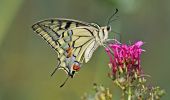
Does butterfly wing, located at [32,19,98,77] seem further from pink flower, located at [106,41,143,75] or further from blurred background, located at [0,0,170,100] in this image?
blurred background, located at [0,0,170,100]

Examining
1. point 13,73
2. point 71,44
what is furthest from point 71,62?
point 13,73

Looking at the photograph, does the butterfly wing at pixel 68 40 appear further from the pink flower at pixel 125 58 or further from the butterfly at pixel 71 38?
the pink flower at pixel 125 58

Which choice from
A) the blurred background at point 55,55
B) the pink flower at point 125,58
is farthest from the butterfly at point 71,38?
the blurred background at point 55,55

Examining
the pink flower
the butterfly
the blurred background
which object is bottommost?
the pink flower

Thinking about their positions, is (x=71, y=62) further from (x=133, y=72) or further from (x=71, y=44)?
(x=133, y=72)

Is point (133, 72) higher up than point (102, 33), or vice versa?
point (102, 33)

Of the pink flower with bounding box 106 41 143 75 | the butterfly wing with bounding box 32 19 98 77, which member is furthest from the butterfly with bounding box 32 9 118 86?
the pink flower with bounding box 106 41 143 75
